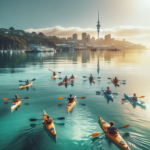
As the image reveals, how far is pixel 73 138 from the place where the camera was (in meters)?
17.6

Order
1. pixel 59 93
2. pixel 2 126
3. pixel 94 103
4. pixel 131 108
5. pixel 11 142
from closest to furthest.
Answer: pixel 11 142, pixel 2 126, pixel 131 108, pixel 94 103, pixel 59 93

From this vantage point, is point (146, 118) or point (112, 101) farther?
point (112, 101)

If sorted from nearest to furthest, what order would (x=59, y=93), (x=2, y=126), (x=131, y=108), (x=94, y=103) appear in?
(x=2, y=126), (x=131, y=108), (x=94, y=103), (x=59, y=93)

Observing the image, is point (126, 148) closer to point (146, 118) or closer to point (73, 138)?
point (73, 138)

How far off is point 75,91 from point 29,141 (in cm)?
2036

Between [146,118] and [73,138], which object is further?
[146,118]

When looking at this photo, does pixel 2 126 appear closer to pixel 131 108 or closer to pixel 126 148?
pixel 126 148

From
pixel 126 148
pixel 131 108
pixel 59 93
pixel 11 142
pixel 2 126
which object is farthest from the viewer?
pixel 59 93

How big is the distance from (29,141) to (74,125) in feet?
19.3

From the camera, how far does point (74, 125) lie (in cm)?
2022

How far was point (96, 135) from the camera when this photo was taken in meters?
17.2

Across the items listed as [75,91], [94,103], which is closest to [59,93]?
[75,91]

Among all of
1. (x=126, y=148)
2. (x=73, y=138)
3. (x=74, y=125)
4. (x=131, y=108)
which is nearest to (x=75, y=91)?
(x=131, y=108)

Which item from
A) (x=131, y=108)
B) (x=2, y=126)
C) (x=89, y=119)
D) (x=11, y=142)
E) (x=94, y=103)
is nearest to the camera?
(x=11, y=142)
